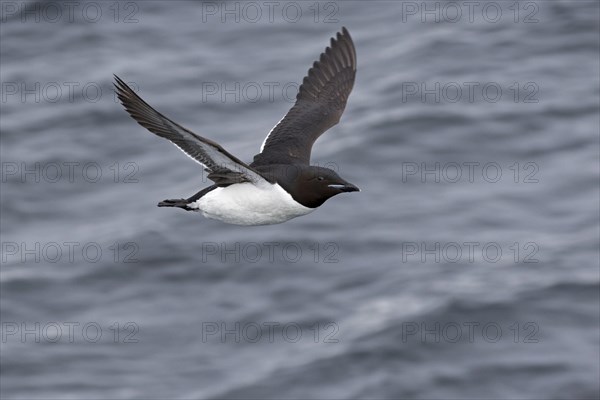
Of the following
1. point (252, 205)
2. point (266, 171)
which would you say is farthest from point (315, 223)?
point (252, 205)

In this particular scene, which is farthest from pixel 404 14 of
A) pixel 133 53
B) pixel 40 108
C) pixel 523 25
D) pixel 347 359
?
pixel 347 359

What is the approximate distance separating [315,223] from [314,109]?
7.74 metres

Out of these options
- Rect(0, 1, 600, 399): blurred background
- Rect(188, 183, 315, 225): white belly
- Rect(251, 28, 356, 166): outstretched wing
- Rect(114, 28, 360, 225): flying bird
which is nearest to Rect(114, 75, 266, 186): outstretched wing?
Rect(114, 28, 360, 225): flying bird

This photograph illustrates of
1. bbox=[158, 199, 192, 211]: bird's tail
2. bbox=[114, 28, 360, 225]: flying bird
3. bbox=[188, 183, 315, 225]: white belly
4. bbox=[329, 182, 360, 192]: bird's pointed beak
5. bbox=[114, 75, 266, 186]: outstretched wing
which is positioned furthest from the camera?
bbox=[158, 199, 192, 211]: bird's tail

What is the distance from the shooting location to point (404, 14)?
30.3 metres

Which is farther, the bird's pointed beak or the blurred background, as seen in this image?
the blurred background

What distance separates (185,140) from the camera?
46.8 feet

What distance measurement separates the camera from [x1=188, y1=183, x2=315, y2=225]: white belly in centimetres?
1525

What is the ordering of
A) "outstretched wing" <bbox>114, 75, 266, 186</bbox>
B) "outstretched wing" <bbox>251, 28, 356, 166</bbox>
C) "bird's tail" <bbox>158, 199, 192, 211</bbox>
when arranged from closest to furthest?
"outstretched wing" <bbox>114, 75, 266, 186</bbox> → "bird's tail" <bbox>158, 199, 192, 211</bbox> → "outstretched wing" <bbox>251, 28, 356, 166</bbox>

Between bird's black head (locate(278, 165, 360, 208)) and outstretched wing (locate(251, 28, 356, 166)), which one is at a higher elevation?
outstretched wing (locate(251, 28, 356, 166))

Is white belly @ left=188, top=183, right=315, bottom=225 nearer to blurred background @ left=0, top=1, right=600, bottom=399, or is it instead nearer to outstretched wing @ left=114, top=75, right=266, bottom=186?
outstretched wing @ left=114, top=75, right=266, bottom=186

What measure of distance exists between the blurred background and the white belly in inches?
308

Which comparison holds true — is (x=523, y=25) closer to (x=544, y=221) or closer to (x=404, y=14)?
(x=404, y=14)

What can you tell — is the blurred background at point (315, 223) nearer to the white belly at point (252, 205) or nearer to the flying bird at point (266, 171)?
the flying bird at point (266, 171)
